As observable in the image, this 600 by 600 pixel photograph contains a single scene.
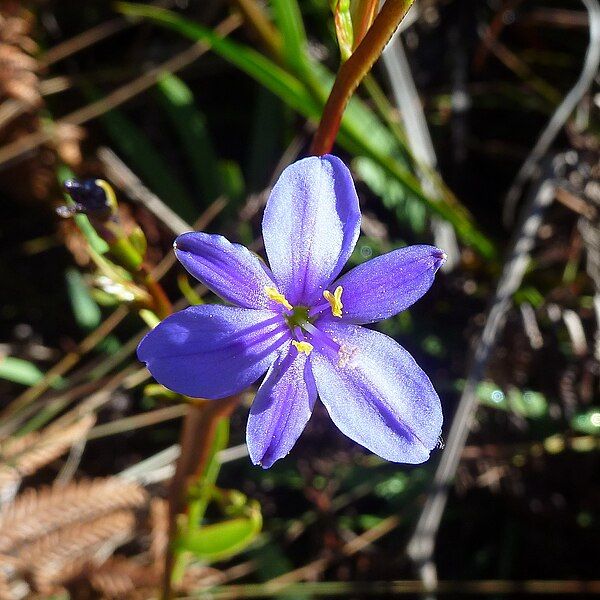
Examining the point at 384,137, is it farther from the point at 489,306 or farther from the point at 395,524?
the point at 395,524

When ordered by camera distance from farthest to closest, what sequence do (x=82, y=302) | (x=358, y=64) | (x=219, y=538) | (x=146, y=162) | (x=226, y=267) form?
(x=146, y=162), (x=82, y=302), (x=219, y=538), (x=226, y=267), (x=358, y=64)

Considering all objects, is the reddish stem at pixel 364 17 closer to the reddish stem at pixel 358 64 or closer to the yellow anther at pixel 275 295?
the reddish stem at pixel 358 64

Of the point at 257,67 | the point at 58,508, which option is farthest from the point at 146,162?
the point at 58,508

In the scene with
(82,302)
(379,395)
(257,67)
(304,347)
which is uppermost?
(257,67)

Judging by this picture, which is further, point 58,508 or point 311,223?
point 58,508

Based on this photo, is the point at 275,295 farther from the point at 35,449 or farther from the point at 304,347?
the point at 35,449

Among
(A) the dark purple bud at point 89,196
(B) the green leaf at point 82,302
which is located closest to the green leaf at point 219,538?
(A) the dark purple bud at point 89,196

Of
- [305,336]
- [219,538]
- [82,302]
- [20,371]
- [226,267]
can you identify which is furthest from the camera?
[82,302]

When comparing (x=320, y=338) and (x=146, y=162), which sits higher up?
(x=320, y=338)
